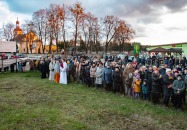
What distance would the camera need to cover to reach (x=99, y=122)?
7.01 meters

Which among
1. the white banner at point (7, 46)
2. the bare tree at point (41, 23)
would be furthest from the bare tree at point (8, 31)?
the white banner at point (7, 46)

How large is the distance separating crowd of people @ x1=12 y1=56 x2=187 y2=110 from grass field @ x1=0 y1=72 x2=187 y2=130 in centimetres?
55

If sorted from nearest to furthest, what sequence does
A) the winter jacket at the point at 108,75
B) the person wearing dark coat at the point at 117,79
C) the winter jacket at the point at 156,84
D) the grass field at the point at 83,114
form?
the grass field at the point at 83,114, the winter jacket at the point at 156,84, the person wearing dark coat at the point at 117,79, the winter jacket at the point at 108,75

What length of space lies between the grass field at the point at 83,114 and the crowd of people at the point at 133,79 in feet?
1.81

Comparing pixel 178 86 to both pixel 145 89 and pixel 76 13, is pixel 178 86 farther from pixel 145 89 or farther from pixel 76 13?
pixel 76 13

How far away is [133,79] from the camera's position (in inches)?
412

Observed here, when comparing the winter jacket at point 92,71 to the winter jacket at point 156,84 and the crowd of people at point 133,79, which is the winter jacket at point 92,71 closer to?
the crowd of people at point 133,79

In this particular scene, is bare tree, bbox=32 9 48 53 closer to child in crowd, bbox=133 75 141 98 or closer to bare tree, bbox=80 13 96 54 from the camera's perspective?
bare tree, bbox=80 13 96 54

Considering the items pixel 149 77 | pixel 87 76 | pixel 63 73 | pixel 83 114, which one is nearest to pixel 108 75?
pixel 87 76

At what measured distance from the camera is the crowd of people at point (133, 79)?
29.5 ft

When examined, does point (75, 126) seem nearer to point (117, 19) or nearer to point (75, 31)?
point (75, 31)

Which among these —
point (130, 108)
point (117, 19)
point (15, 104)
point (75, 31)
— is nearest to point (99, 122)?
point (130, 108)

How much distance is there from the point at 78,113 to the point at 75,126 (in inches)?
56.8

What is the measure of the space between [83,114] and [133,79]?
142 inches
